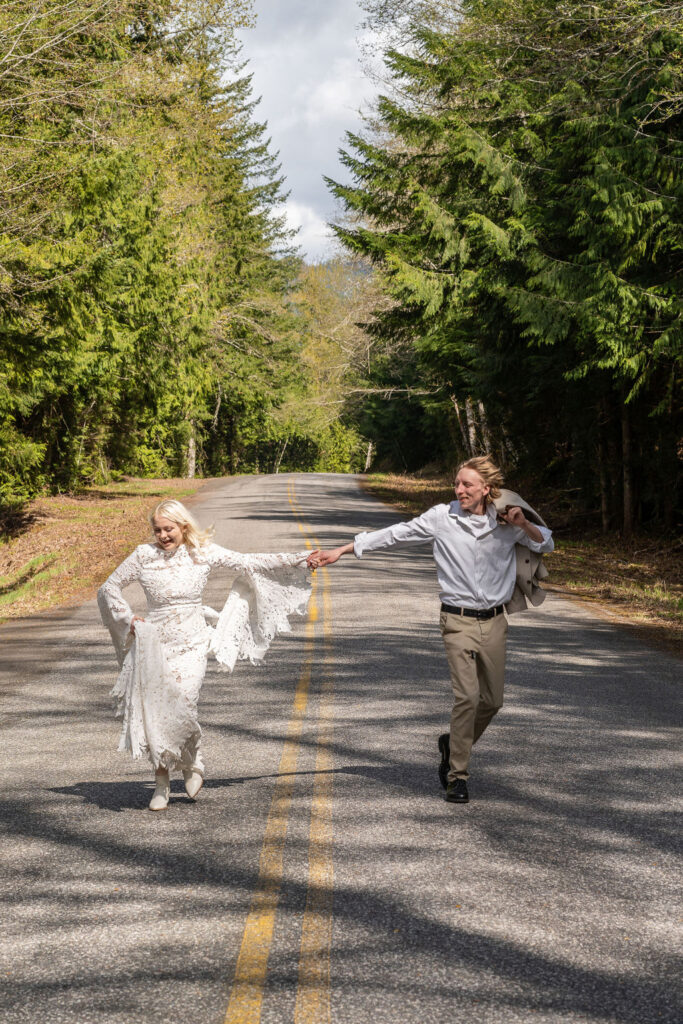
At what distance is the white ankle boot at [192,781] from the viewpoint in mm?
6789

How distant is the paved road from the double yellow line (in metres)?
0.01

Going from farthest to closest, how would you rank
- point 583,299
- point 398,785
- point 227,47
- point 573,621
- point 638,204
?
point 227,47
point 583,299
point 638,204
point 573,621
point 398,785

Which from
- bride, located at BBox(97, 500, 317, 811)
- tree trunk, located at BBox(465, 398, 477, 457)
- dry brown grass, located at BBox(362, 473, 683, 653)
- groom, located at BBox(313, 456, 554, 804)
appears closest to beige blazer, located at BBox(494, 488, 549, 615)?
groom, located at BBox(313, 456, 554, 804)

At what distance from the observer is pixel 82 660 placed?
12.2 m

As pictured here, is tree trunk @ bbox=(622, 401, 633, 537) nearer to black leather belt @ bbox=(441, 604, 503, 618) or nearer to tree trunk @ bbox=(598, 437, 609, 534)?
tree trunk @ bbox=(598, 437, 609, 534)

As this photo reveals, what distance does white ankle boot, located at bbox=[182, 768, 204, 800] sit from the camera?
679 cm

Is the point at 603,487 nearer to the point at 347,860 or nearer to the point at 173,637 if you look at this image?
the point at 173,637

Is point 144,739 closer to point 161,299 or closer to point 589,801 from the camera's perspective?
point 589,801

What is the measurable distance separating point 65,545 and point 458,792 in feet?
62.4

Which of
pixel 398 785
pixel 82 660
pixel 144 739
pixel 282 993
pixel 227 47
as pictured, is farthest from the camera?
pixel 227 47

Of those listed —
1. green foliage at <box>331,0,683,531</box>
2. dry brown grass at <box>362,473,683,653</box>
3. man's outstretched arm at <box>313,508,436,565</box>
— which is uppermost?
green foliage at <box>331,0,683,531</box>

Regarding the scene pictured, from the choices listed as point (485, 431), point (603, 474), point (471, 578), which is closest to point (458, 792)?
point (471, 578)

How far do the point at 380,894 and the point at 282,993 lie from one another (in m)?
1.08

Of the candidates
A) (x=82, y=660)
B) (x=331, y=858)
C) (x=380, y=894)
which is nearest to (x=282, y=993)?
(x=380, y=894)
